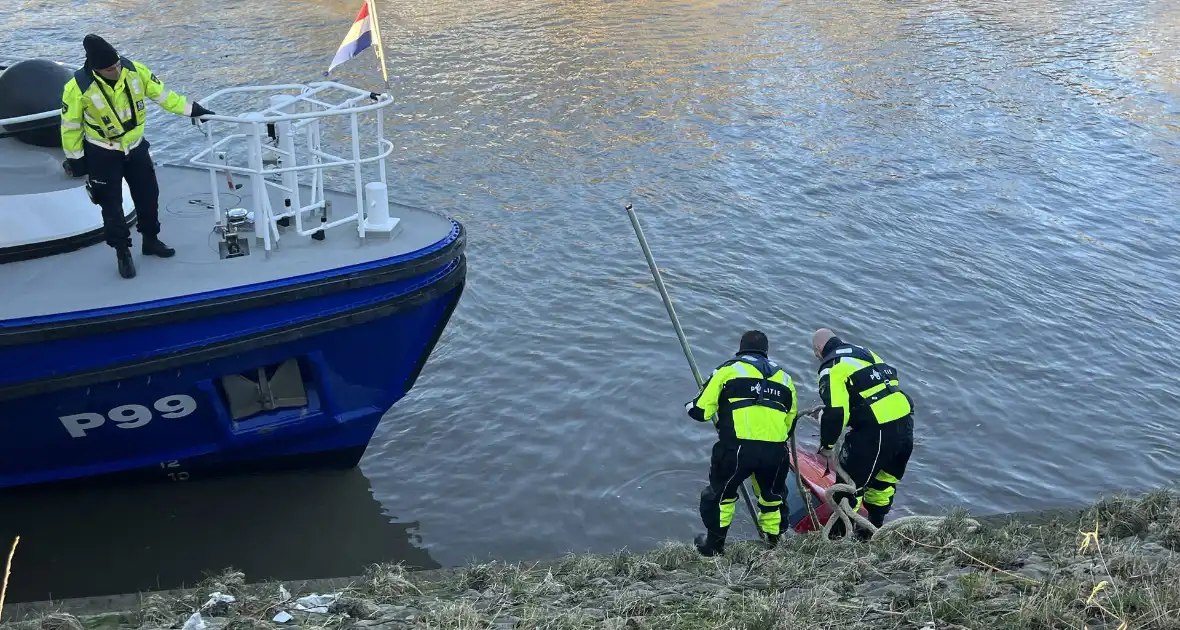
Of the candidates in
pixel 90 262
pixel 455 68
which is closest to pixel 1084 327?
pixel 90 262

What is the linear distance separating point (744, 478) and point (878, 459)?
0.87m

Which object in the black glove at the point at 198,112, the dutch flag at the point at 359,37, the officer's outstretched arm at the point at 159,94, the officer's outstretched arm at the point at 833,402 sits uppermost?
the dutch flag at the point at 359,37

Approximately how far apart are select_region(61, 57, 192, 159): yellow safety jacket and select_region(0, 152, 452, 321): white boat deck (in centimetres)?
76

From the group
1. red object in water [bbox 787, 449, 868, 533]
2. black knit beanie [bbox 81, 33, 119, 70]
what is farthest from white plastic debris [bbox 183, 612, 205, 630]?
red object in water [bbox 787, 449, 868, 533]

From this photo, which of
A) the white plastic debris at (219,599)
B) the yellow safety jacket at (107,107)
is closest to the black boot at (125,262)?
the yellow safety jacket at (107,107)

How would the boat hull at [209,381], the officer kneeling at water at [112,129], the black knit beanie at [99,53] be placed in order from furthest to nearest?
1. the boat hull at [209,381]
2. the officer kneeling at water at [112,129]
3. the black knit beanie at [99,53]

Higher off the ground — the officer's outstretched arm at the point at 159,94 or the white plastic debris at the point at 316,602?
the officer's outstretched arm at the point at 159,94

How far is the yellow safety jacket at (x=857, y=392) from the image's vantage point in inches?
234

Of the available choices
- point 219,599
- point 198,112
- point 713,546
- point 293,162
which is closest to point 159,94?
point 198,112

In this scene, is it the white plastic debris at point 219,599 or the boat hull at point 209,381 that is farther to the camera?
the boat hull at point 209,381

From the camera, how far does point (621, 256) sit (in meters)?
10.6

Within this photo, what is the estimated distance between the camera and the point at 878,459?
6129 millimetres

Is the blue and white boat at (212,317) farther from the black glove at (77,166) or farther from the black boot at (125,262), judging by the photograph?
the black glove at (77,166)

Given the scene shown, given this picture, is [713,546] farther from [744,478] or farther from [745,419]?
[745,419]
